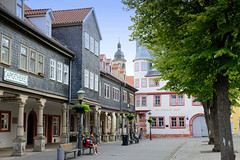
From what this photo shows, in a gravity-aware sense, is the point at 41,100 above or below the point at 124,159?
above

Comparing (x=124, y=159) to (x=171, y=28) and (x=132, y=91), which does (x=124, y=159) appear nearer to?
(x=171, y=28)

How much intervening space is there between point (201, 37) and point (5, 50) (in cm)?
992

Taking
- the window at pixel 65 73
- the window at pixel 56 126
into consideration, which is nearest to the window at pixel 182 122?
the window at pixel 56 126

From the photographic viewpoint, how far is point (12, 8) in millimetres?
17672

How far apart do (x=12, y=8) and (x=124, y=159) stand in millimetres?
10049

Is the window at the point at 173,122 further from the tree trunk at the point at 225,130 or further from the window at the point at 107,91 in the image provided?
the tree trunk at the point at 225,130

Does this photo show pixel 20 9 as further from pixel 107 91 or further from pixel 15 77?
pixel 107 91

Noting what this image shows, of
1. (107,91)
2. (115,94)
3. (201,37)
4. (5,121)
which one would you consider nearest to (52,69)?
(5,121)

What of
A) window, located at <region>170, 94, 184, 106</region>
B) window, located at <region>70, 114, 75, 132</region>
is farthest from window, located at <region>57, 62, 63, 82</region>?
window, located at <region>170, 94, 184, 106</region>

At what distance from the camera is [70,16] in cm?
2653

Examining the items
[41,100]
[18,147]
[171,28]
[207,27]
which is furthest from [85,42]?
[207,27]

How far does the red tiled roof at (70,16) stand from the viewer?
83.8 ft

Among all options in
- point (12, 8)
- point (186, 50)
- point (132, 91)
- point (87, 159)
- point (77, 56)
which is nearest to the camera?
point (186, 50)

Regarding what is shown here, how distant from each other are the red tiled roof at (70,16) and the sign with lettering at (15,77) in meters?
8.46
